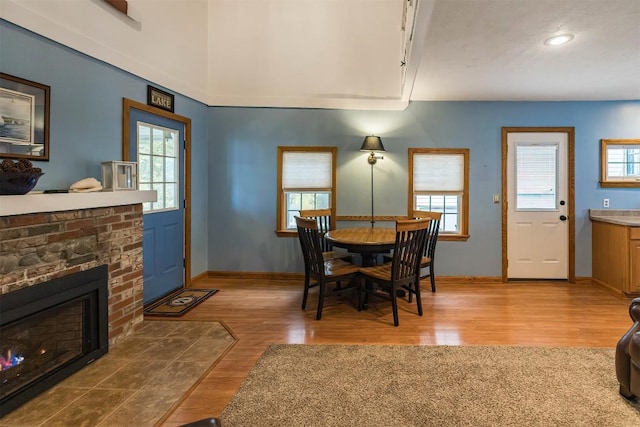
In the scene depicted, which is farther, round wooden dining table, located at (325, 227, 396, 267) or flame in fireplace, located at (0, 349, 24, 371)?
round wooden dining table, located at (325, 227, 396, 267)

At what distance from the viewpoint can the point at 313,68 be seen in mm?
4340

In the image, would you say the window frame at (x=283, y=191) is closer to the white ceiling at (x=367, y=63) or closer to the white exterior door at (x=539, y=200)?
the white ceiling at (x=367, y=63)

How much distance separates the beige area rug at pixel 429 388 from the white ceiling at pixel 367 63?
248cm

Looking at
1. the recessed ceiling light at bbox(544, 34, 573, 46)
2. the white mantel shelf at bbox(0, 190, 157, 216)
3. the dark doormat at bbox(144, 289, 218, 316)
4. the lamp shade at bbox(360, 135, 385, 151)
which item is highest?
the recessed ceiling light at bbox(544, 34, 573, 46)

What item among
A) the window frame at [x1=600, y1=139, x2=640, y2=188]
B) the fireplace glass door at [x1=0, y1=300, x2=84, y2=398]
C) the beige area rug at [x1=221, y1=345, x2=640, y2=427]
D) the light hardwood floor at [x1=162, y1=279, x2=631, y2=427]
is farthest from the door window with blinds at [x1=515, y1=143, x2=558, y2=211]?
the fireplace glass door at [x1=0, y1=300, x2=84, y2=398]

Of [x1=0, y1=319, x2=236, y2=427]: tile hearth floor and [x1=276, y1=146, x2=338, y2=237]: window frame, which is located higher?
[x1=276, y1=146, x2=338, y2=237]: window frame

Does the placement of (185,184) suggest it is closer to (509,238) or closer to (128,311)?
(128,311)

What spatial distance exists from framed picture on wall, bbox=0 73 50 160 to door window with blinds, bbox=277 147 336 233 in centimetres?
257

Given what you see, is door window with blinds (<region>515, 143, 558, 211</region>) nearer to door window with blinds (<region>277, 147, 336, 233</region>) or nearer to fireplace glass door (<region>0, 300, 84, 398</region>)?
door window with blinds (<region>277, 147, 336, 233</region>)

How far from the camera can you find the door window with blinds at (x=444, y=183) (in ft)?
14.3

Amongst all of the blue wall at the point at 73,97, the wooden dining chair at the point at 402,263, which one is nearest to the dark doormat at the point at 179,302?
the blue wall at the point at 73,97

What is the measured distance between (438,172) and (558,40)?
198 centimetres

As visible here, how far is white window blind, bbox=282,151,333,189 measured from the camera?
4.48 meters

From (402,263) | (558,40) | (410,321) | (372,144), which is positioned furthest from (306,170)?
(558,40)
